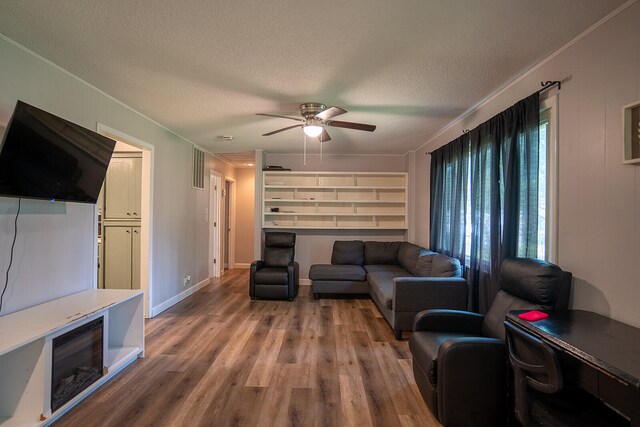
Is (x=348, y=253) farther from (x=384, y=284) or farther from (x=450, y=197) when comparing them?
(x=450, y=197)

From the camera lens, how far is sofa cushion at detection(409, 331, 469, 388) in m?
1.81

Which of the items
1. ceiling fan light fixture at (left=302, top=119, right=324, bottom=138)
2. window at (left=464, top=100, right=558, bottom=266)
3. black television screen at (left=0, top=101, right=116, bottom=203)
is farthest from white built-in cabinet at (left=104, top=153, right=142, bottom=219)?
window at (left=464, top=100, right=558, bottom=266)

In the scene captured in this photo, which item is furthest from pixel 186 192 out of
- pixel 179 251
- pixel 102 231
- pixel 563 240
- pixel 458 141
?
A: pixel 563 240

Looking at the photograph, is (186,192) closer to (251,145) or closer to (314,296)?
(251,145)

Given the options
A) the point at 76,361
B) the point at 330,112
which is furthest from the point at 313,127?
the point at 76,361

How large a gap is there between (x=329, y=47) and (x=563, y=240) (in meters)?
2.06

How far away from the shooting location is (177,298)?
14.2ft

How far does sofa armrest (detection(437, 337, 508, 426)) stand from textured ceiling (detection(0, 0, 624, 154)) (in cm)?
193

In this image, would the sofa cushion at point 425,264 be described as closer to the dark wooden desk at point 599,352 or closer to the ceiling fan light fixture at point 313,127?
the dark wooden desk at point 599,352

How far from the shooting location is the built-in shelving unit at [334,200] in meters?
5.30

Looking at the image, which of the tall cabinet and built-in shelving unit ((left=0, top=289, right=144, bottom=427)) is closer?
built-in shelving unit ((left=0, top=289, right=144, bottom=427))

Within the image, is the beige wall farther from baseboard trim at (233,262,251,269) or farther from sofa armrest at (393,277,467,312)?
sofa armrest at (393,277,467,312)

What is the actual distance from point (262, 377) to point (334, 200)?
3.38 metres

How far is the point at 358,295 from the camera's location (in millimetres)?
4801
